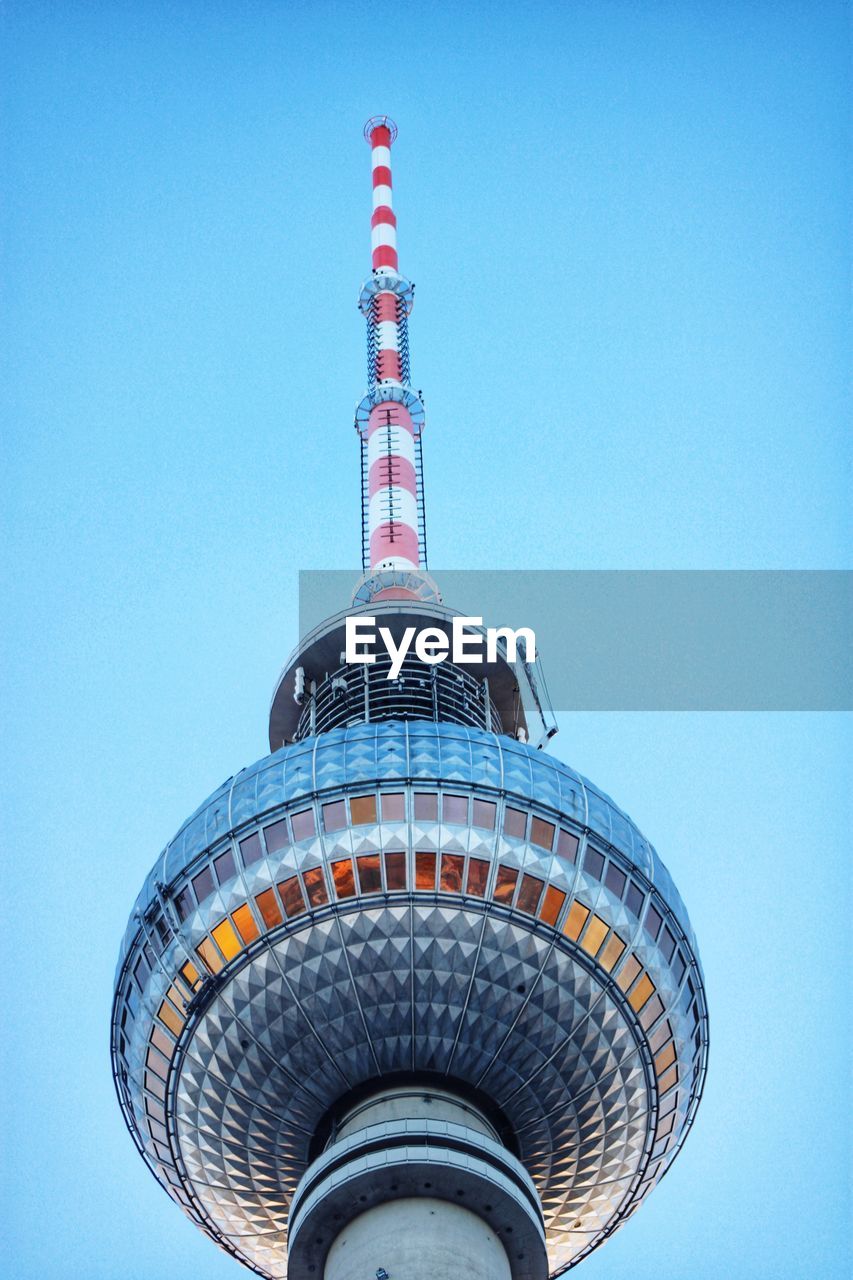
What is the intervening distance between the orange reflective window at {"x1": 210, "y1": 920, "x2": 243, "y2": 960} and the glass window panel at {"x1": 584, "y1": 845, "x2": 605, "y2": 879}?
26.1ft

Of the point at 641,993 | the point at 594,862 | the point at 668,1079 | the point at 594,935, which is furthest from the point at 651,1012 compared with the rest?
the point at 594,862

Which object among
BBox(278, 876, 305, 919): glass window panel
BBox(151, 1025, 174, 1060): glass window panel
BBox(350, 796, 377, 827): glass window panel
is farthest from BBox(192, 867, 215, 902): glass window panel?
BBox(350, 796, 377, 827): glass window panel

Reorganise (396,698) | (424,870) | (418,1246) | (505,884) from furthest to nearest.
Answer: (396,698) → (505,884) → (424,870) → (418,1246)

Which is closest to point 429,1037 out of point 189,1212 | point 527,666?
point 189,1212

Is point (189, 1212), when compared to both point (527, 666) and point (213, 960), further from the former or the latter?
point (527, 666)

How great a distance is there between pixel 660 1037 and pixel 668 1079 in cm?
128

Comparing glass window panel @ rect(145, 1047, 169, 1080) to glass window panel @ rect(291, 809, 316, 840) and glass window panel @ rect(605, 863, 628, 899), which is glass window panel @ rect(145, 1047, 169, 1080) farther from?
glass window panel @ rect(605, 863, 628, 899)

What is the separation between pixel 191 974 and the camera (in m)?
33.6

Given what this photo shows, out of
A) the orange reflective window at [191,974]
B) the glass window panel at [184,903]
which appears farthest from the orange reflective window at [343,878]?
the orange reflective window at [191,974]

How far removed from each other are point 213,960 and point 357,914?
3.50 m

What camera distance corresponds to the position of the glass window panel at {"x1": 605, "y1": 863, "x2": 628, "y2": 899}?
34.6 metres

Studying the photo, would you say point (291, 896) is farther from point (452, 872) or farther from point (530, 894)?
point (530, 894)

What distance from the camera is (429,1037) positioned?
32719mm

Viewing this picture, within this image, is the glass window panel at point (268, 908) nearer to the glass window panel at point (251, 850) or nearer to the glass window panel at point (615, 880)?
the glass window panel at point (251, 850)
